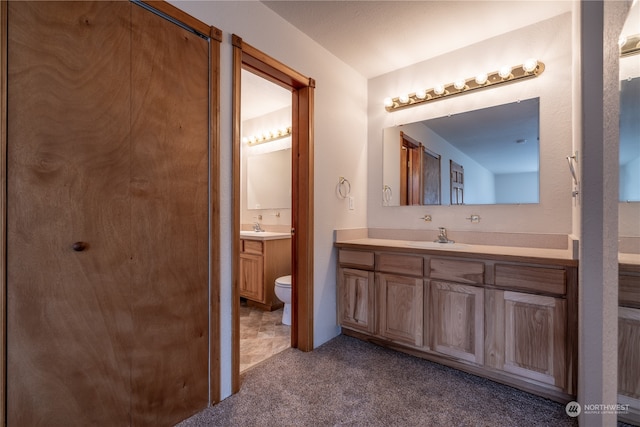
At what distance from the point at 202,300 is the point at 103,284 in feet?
1.57

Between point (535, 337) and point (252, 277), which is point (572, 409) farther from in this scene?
point (252, 277)

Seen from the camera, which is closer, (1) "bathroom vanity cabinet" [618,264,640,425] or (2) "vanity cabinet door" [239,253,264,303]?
(1) "bathroom vanity cabinet" [618,264,640,425]

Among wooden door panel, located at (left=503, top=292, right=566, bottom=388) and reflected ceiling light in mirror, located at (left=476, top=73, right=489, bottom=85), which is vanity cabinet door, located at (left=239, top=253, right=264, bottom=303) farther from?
reflected ceiling light in mirror, located at (left=476, top=73, right=489, bottom=85)

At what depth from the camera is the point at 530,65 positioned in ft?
6.77

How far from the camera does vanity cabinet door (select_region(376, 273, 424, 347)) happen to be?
2.12m

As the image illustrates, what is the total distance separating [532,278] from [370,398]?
3.78ft

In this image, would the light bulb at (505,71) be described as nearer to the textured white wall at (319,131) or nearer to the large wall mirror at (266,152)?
the textured white wall at (319,131)

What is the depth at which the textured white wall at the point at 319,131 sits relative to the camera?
1704 mm

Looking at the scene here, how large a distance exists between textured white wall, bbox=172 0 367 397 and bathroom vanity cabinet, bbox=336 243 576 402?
0.25 meters

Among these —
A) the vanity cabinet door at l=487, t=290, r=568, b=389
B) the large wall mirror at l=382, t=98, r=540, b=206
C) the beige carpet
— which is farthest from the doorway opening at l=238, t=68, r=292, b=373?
the vanity cabinet door at l=487, t=290, r=568, b=389

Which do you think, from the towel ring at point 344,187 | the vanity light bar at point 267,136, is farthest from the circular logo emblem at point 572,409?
the vanity light bar at point 267,136

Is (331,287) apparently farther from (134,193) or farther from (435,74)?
(435,74)

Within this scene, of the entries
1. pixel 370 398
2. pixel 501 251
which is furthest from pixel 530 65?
pixel 370 398

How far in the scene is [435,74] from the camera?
2.54m
